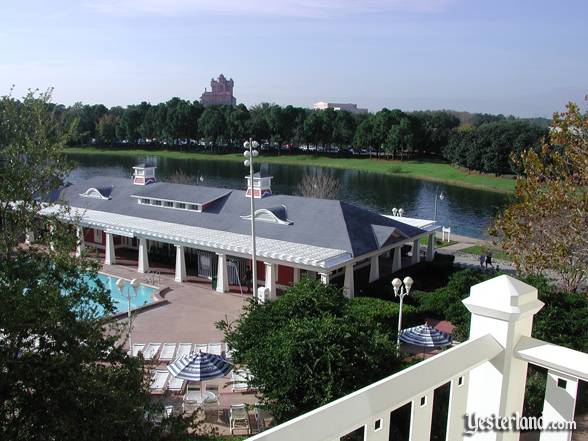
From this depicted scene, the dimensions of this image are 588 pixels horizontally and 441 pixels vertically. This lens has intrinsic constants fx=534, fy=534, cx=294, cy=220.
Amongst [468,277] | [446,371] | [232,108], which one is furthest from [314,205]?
[232,108]

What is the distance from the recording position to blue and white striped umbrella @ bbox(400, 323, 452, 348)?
15.3m

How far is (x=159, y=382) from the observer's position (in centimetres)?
1451

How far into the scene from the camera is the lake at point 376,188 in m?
48.2

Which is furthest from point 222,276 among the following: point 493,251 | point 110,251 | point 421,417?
point 421,417

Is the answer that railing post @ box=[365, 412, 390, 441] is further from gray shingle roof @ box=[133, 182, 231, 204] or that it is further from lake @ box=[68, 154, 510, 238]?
lake @ box=[68, 154, 510, 238]

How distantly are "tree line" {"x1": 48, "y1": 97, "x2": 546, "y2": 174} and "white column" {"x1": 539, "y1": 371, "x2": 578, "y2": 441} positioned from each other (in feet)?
213

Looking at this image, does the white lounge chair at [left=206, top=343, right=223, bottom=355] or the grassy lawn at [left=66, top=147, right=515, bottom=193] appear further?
the grassy lawn at [left=66, top=147, right=515, bottom=193]

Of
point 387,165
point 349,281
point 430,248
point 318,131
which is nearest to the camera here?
point 349,281

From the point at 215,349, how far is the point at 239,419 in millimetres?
4714

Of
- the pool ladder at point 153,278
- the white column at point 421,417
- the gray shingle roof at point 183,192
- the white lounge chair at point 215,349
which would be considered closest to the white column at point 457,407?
the white column at point 421,417

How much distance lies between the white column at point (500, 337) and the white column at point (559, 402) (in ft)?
0.43

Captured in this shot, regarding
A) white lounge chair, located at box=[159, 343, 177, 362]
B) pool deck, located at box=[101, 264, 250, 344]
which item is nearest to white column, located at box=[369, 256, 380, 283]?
pool deck, located at box=[101, 264, 250, 344]

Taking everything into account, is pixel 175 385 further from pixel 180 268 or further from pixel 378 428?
pixel 378 428

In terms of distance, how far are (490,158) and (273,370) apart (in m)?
59.5
